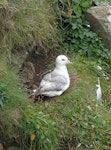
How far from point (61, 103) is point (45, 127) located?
1.92ft

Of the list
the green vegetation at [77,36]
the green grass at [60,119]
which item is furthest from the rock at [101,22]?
the green grass at [60,119]

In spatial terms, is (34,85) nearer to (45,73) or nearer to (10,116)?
(45,73)

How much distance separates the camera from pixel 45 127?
427cm

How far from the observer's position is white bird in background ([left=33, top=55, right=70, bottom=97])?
477cm

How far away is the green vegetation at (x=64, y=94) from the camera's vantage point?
4.27 metres

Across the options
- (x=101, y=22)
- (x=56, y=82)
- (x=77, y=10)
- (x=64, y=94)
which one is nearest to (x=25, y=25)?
(x=56, y=82)

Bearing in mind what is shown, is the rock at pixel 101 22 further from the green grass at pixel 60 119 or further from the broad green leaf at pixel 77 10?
the green grass at pixel 60 119

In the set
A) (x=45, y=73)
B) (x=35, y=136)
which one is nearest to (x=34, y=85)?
(x=45, y=73)

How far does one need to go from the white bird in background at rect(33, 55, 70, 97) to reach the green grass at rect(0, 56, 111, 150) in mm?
87

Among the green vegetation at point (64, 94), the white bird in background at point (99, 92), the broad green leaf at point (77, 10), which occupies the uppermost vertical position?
the broad green leaf at point (77, 10)

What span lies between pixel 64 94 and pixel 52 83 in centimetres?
21

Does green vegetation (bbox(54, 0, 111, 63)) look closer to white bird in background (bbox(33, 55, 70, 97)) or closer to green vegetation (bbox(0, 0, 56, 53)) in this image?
green vegetation (bbox(0, 0, 56, 53))

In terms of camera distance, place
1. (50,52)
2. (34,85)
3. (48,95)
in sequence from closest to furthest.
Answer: (48,95)
(34,85)
(50,52)

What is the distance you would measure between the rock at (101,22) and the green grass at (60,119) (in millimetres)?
906
